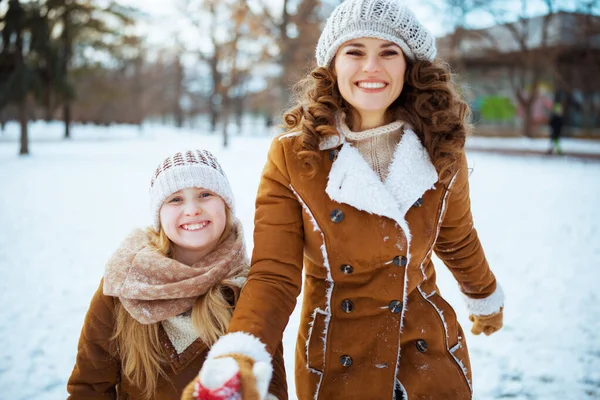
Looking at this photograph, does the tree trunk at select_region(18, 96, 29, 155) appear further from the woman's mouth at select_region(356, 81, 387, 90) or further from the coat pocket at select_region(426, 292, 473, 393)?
the coat pocket at select_region(426, 292, 473, 393)

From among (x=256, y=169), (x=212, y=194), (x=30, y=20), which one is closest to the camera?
(x=212, y=194)

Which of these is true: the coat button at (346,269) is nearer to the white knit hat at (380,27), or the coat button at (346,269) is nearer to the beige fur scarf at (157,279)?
the beige fur scarf at (157,279)

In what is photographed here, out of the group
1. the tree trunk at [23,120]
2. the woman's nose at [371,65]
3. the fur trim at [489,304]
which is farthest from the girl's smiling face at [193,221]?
the tree trunk at [23,120]

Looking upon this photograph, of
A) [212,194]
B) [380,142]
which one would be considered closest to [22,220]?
[212,194]

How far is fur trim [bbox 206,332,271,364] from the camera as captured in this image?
1343mm

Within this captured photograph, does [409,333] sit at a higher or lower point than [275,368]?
higher

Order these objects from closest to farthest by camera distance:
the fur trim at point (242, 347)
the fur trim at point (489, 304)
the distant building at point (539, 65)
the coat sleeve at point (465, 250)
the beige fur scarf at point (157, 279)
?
the fur trim at point (242, 347) < the beige fur scarf at point (157, 279) < the coat sleeve at point (465, 250) < the fur trim at point (489, 304) < the distant building at point (539, 65)

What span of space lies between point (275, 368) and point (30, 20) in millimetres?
18500

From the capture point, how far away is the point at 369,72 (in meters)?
1.70

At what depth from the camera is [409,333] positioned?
5.71ft

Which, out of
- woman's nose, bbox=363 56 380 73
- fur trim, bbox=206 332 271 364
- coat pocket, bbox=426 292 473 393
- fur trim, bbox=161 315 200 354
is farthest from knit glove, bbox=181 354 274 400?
woman's nose, bbox=363 56 380 73

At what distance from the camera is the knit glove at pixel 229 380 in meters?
1.19

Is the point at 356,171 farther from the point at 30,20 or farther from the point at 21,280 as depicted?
the point at 30,20

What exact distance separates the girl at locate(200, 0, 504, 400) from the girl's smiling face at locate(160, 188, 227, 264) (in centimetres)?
31
